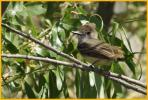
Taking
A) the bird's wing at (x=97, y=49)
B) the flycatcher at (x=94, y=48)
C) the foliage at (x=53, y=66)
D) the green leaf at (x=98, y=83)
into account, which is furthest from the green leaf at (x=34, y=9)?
the green leaf at (x=98, y=83)

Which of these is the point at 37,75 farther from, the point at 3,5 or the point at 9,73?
the point at 3,5

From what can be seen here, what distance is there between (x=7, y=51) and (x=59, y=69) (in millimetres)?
595

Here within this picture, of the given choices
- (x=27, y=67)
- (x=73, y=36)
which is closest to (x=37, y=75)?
(x=27, y=67)

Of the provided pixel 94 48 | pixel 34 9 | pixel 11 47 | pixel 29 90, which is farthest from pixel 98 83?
pixel 34 9

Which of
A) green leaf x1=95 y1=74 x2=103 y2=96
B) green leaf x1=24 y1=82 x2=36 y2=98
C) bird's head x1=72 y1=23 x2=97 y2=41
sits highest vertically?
bird's head x1=72 y1=23 x2=97 y2=41

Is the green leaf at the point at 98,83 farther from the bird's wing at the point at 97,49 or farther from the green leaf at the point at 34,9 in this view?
the green leaf at the point at 34,9

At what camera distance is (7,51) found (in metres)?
5.13

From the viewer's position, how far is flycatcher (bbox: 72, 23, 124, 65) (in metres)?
4.68

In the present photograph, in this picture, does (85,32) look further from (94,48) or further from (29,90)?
(29,90)

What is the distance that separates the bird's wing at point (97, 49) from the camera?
15.4 feet

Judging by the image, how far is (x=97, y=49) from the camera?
4875 millimetres

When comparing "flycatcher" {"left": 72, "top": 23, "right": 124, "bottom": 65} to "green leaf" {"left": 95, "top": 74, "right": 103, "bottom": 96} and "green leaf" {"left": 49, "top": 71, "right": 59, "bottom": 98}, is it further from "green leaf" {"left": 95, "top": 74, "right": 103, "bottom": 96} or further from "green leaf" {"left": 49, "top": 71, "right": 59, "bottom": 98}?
"green leaf" {"left": 49, "top": 71, "right": 59, "bottom": 98}

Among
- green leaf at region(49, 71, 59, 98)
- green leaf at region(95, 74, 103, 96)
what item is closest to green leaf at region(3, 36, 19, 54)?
green leaf at region(49, 71, 59, 98)

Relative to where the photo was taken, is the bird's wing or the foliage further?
the foliage
